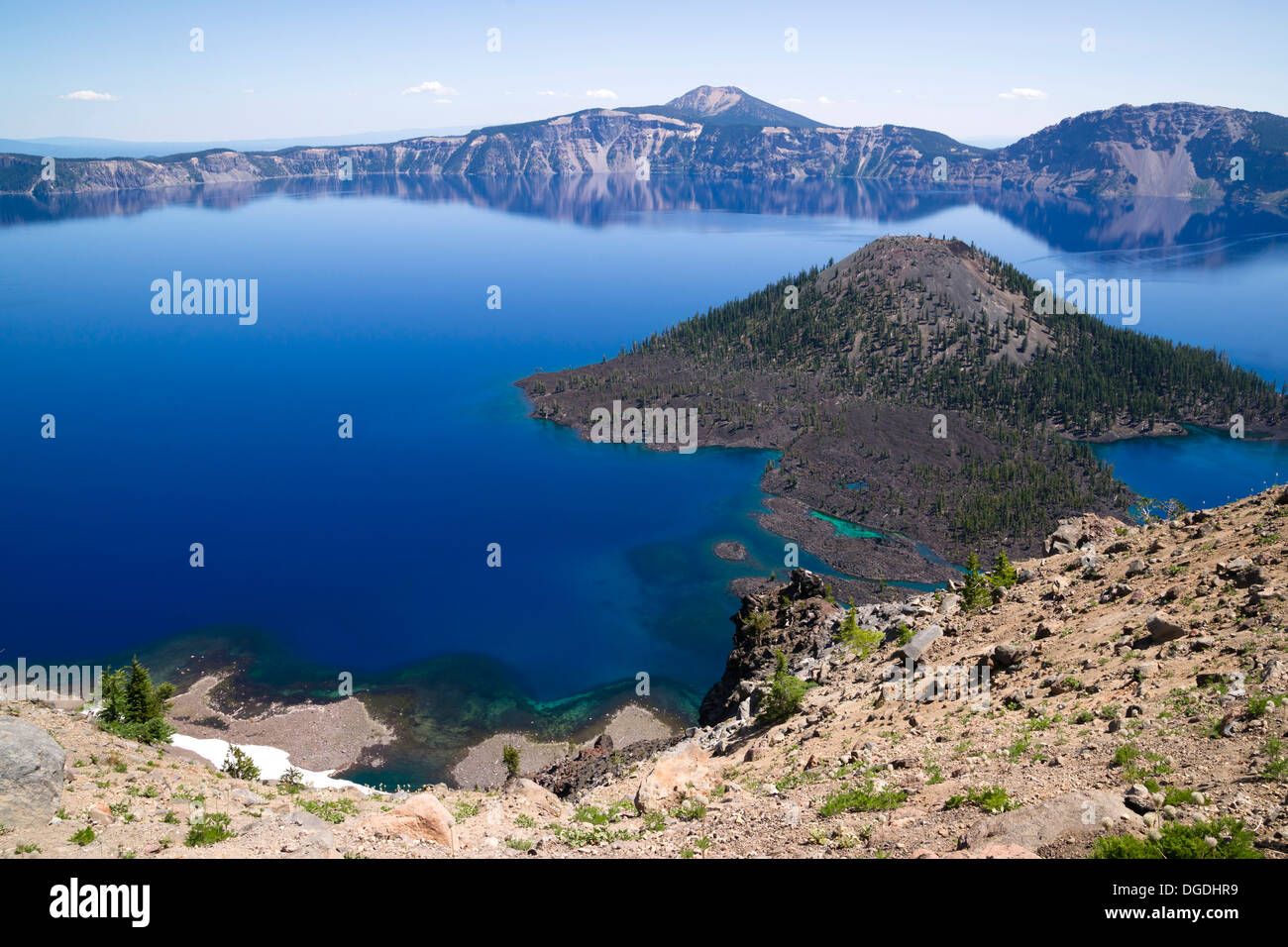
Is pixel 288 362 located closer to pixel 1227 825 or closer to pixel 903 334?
pixel 903 334

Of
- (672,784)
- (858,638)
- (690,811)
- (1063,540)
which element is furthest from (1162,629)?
(1063,540)

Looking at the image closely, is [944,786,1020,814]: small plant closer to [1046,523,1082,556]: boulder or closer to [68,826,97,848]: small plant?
[68,826,97,848]: small plant

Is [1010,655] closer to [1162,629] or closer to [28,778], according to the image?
[1162,629]

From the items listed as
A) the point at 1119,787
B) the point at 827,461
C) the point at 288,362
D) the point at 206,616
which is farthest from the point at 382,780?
the point at 288,362

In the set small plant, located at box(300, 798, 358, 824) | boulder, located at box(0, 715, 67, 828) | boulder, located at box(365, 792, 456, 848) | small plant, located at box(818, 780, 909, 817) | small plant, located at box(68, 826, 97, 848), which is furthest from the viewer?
small plant, located at box(300, 798, 358, 824)

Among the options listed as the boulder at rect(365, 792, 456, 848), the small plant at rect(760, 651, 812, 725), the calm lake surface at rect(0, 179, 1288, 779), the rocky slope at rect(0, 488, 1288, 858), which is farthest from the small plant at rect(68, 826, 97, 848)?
the calm lake surface at rect(0, 179, 1288, 779)
